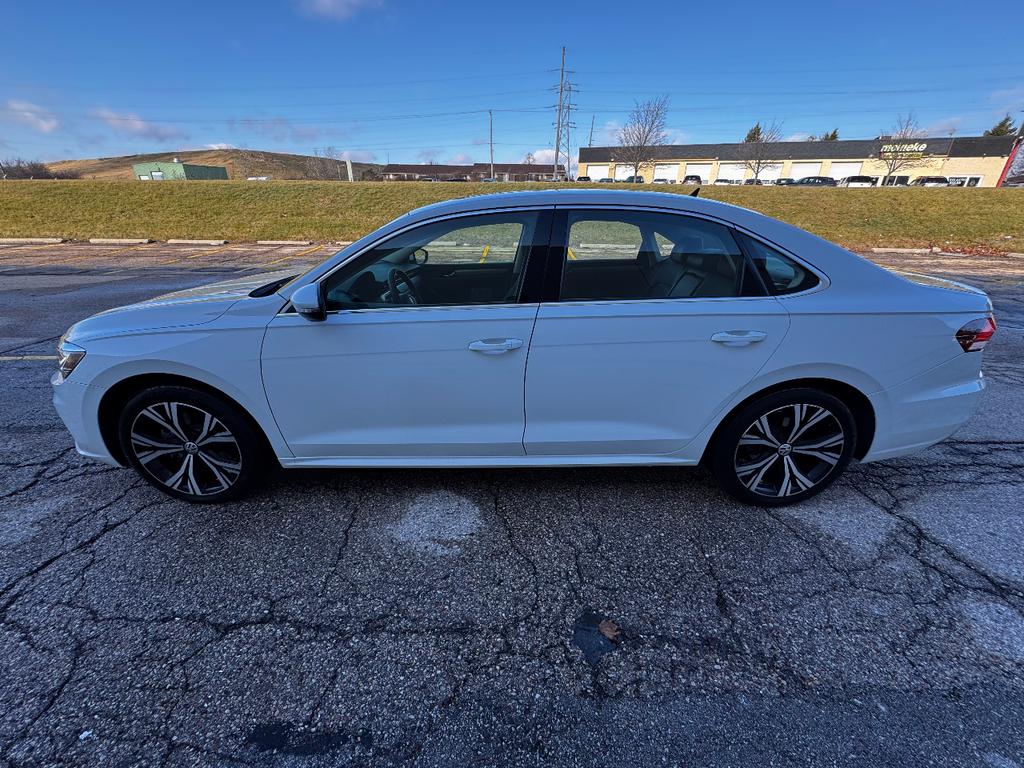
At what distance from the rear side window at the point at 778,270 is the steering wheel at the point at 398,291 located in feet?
5.84

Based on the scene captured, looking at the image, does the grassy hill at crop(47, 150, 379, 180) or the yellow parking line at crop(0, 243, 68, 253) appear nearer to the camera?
the yellow parking line at crop(0, 243, 68, 253)

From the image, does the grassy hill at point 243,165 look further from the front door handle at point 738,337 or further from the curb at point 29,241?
the front door handle at point 738,337

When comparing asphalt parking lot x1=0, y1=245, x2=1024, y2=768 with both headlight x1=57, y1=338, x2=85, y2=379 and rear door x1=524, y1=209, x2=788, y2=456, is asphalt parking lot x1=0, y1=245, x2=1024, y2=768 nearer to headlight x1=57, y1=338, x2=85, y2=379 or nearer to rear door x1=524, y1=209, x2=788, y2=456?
rear door x1=524, y1=209, x2=788, y2=456

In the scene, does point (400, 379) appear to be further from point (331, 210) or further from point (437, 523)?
point (331, 210)

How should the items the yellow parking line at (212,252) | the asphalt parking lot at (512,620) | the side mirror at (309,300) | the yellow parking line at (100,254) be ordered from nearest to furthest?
the asphalt parking lot at (512,620) → the side mirror at (309,300) → the yellow parking line at (100,254) → the yellow parking line at (212,252)

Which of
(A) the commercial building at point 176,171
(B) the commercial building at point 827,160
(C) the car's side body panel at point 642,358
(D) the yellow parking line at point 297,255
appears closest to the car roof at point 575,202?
(C) the car's side body panel at point 642,358

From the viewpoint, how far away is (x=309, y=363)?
8.07ft

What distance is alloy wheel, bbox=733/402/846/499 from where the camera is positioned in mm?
2615

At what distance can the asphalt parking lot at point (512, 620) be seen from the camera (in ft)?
5.36

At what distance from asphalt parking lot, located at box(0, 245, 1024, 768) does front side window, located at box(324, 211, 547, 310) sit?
1.21m

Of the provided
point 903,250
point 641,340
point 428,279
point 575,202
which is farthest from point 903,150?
point 428,279

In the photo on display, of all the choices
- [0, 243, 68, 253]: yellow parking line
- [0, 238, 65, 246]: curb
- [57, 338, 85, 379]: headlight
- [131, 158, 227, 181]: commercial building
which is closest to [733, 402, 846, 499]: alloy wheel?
[57, 338, 85, 379]: headlight

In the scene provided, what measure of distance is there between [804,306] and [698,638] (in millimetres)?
1683

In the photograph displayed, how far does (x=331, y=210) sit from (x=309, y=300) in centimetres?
2121
